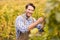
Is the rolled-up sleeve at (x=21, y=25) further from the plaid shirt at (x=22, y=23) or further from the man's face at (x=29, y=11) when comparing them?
the man's face at (x=29, y=11)

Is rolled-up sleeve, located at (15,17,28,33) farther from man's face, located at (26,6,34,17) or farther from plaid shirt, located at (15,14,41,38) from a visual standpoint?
man's face, located at (26,6,34,17)

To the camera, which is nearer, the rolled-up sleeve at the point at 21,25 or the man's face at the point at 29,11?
the rolled-up sleeve at the point at 21,25

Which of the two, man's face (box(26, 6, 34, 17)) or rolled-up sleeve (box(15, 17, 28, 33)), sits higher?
man's face (box(26, 6, 34, 17))

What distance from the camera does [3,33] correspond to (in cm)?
749

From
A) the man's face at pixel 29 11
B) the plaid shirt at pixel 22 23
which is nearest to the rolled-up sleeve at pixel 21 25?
the plaid shirt at pixel 22 23

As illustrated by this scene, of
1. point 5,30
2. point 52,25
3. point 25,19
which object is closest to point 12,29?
point 5,30

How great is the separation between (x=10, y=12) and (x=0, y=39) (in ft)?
3.29

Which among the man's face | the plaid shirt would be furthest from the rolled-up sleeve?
the man's face

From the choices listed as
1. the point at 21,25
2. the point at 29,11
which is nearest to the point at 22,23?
the point at 21,25

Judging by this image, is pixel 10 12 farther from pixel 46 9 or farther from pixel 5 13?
pixel 46 9

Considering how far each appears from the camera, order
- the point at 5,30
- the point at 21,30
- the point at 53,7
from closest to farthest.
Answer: the point at 53,7
the point at 21,30
the point at 5,30

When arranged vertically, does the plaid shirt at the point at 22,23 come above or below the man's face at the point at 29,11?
below

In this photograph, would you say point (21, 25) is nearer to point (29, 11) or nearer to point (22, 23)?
point (22, 23)

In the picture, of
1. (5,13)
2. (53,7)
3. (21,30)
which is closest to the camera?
(53,7)
